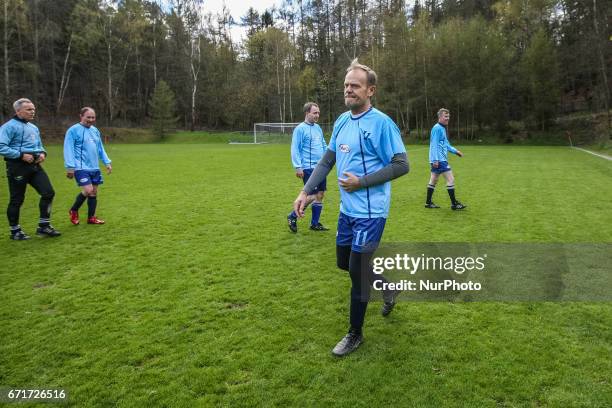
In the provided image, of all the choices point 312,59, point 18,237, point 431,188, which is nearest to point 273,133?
point 312,59

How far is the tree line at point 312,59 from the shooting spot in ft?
131

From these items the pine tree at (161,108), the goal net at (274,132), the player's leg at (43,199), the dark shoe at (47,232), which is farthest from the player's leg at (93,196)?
the pine tree at (161,108)

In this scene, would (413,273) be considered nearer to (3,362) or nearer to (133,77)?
(3,362)

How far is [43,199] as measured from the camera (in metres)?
7.46

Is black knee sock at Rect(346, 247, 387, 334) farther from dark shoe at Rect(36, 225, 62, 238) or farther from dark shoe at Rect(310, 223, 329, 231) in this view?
dark shoe at Rect(36, 225, 62, 238)

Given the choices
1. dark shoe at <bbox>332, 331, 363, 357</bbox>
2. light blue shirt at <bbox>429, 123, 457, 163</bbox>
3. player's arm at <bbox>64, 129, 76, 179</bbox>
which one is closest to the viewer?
dark shoe at <bbox>332, 331, 363, 357</bbox>

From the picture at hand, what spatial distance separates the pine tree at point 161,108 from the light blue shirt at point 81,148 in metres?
44.1

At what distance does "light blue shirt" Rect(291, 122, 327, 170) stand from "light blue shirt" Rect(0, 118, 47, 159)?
14.8 feet

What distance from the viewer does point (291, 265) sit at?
19.5ft

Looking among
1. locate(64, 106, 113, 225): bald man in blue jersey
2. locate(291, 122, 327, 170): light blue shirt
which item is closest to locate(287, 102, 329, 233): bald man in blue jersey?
locate(291, 122, 327, 170): light blue shirt

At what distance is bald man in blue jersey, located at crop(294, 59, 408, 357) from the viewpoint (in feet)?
11.2

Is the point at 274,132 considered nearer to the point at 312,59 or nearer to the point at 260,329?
the point at 312,59

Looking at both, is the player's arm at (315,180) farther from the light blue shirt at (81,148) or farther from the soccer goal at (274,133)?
the soccer goal at (274,133)

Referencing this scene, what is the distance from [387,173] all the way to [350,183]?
31 centimetres
